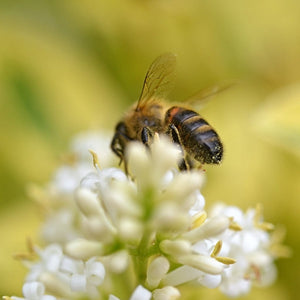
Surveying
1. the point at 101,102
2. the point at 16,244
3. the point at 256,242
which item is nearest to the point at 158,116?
the point at 256,242

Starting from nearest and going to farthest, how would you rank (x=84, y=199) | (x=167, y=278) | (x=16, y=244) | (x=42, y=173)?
(x=84, y=199) < (x=167, y=278) < (x=16, y=244) < (x=42, y=173)

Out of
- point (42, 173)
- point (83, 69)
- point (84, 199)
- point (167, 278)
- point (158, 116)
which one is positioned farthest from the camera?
point (83, 69)

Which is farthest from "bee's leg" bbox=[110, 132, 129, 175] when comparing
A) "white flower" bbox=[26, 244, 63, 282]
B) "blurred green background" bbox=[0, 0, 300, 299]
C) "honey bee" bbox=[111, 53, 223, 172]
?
"blurred green background" bbox=[0, 0, 300, 299]

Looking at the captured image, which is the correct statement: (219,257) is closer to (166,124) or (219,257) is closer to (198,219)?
(198,219)

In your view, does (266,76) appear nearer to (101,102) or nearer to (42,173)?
(101,102)

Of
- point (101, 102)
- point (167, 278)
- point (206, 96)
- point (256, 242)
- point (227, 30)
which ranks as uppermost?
point (227, 30)

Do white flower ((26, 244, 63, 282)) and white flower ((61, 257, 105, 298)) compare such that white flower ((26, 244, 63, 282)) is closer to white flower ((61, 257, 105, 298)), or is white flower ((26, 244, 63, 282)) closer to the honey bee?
white flower ((61, 257, 105, 298))
